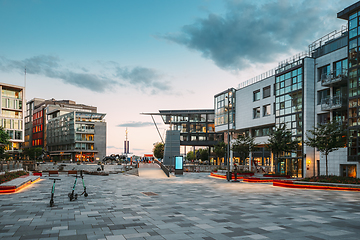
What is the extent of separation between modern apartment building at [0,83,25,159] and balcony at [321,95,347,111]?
8471cm

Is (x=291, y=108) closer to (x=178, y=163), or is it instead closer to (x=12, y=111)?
(x=178, y=163)

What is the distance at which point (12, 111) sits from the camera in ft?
299

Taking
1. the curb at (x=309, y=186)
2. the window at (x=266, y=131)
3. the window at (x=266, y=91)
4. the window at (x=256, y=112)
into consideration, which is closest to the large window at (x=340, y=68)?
the window at (x=266, y=91)

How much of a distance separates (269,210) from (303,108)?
107 feet

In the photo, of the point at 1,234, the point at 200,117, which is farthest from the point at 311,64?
the point at 200,117

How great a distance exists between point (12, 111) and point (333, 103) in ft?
294

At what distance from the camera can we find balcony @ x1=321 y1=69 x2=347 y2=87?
36.4 metres

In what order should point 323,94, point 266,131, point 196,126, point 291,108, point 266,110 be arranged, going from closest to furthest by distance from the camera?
point 323,94 → point 291,108 → point 266,110 → point 266,131 → point 196,126

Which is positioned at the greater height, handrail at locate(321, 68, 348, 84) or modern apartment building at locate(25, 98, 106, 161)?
handrail at locate(321, 68, 348, 84)

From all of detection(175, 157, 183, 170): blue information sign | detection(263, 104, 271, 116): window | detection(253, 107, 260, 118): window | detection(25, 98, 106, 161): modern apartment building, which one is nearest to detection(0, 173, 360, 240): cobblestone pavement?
detection(175, 157, 183, 170): blue information sign

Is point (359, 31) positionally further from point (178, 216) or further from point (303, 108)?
point (178, 216)

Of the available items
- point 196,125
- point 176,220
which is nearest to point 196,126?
point 196,125

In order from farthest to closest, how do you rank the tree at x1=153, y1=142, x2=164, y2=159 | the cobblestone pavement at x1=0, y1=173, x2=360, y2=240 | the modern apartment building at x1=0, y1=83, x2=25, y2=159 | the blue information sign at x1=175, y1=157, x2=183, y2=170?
the tree at x1=153, y1=142, x2=164, y2=159, the modern apartment building at x1=0, y1=83, x2=25, y2=159, the blue information sign at x1=175, y1=157, x2=183, y2=170, the cobblestone pavement at x1=0, y1=173, x2=360, y2=240

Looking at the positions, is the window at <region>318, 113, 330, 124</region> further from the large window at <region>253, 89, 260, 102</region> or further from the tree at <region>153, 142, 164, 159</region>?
the tree at <region>153, 142, 164, 159</region>
